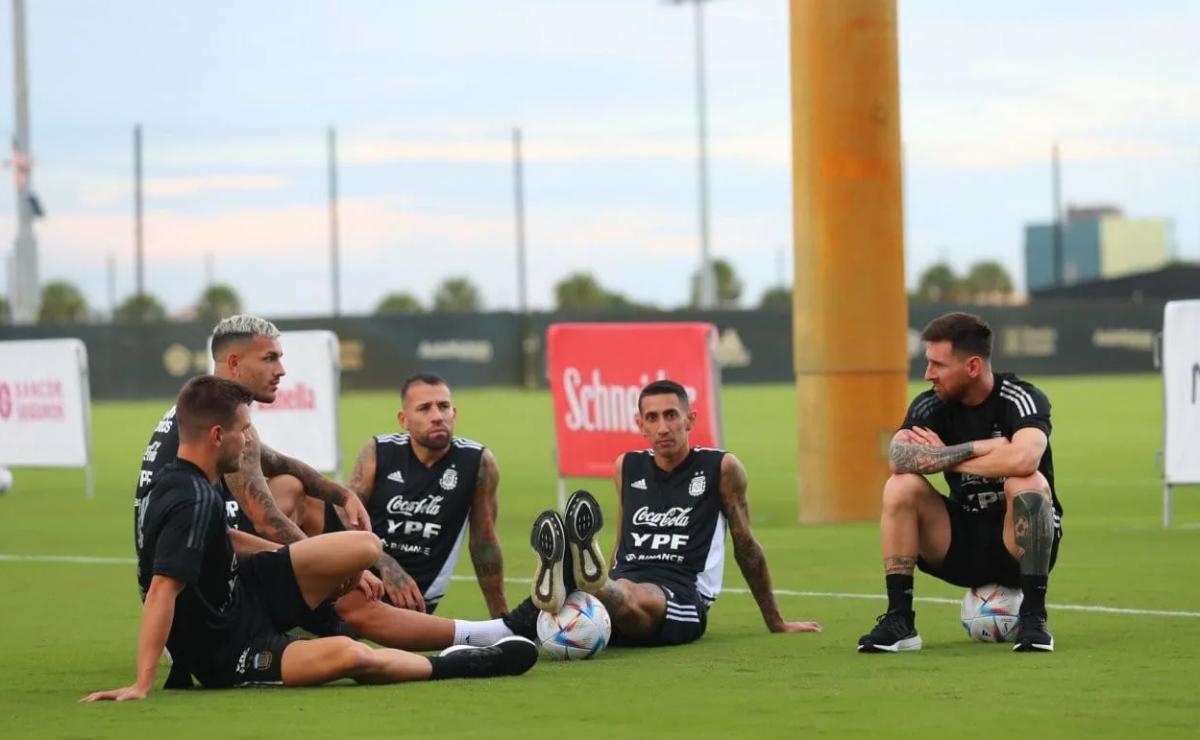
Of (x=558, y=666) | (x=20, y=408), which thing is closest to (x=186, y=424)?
(x=558, y=666)

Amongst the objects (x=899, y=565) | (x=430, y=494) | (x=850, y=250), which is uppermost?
(x=850, y=250)

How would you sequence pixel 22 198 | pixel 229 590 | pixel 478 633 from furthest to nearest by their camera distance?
pixel 22 198
pixel 478 633
pixel 229 590

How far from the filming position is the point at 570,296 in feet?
234

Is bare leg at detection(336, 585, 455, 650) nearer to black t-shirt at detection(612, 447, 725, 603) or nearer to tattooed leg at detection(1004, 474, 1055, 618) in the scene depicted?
black t-shirt at detection(612, 447, 725, 603)

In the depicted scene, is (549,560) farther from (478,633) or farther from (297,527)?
(297,527)

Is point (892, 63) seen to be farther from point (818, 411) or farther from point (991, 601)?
point (991, 601)

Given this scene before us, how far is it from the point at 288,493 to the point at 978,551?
3074 mm

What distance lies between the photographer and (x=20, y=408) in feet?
66.1

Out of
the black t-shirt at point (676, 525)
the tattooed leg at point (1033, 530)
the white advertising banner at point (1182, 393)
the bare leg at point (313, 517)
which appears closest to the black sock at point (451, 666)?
the black t-shirt at point (676, 525)

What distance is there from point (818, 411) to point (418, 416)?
6.94 meters

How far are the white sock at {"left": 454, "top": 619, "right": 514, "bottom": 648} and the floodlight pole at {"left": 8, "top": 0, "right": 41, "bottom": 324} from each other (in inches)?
1405

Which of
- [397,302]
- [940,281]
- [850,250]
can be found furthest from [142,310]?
[850,250]

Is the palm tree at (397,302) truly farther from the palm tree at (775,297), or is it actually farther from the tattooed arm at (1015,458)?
the tattooed arm at (1015,458)

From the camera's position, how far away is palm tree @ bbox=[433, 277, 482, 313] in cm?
6956
